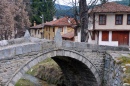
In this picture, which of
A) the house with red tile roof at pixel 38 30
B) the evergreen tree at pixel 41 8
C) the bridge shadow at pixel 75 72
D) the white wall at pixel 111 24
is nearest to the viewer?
the bridge shadow at pixel 75 72

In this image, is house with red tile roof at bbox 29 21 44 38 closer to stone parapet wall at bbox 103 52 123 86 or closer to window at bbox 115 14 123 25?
window at bbox 115 14 123 25

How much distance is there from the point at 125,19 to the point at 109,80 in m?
12.5

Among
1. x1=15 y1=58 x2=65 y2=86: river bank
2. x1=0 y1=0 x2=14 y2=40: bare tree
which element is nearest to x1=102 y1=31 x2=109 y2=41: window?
x1=15 y1=58 x2=65 y2=86: river bank

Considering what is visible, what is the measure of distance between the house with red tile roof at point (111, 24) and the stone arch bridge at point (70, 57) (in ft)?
28.5

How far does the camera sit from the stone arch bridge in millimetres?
11977

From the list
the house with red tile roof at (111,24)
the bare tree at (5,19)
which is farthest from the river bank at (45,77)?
the bare tree at (5,19)

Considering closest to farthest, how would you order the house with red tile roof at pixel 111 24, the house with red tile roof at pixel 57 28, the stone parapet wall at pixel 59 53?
the stone parapet wall at pixel 59 53
the house with red tile roof at pixel 111 24
the house with red tile roof at pixel 57 28

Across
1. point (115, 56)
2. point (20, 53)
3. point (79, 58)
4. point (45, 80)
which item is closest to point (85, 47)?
point (79, 58)

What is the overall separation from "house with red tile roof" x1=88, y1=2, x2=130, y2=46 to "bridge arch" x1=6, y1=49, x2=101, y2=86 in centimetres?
1094

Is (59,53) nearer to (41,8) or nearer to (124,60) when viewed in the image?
(124,60)

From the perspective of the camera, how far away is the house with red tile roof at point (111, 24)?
1027 inches

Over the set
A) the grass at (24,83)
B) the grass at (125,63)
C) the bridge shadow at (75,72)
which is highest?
the grass at (125,63)

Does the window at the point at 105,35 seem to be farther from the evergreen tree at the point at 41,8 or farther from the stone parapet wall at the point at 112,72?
the evergreen tree at the point at 41,8

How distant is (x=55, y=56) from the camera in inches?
599
